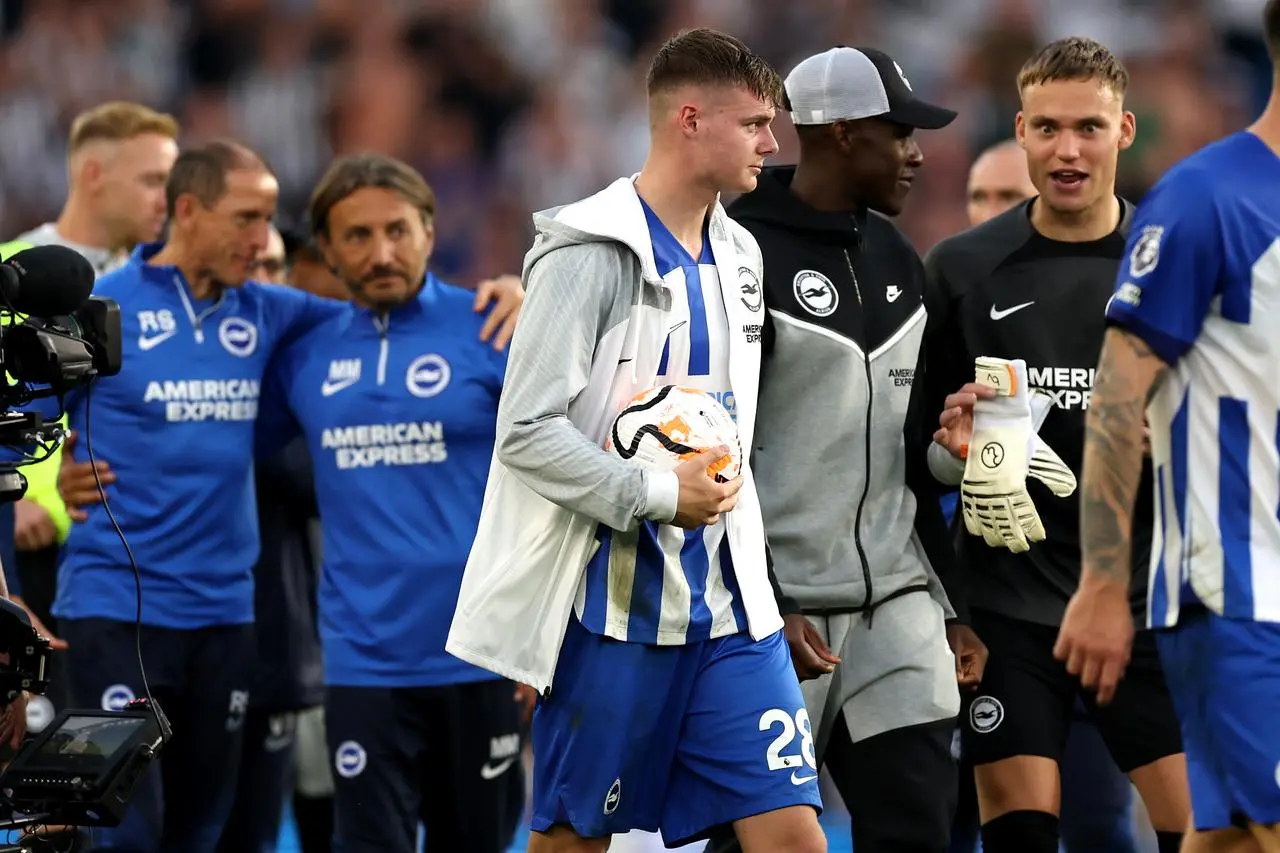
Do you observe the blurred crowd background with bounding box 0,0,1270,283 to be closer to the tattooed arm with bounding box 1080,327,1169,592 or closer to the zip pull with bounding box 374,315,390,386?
the zip pull with bounding box 374,315,390,386

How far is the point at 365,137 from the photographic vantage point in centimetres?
1314

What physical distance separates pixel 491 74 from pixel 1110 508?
976 centimetres

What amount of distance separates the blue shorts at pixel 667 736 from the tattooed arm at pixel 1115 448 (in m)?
0.90

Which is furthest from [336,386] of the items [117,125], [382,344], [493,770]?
[117,125]

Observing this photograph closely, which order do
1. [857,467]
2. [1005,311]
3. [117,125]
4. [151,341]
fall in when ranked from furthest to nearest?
[117,125] → [151,341] → [1005,311] → [857,467]

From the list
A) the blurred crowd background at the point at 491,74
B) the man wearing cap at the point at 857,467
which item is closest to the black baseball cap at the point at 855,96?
the man wearing cap at the point at 857,467

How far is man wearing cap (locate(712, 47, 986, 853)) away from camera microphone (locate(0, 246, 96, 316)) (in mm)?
1626

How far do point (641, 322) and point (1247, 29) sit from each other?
8745 mm

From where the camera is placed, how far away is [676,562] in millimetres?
4621

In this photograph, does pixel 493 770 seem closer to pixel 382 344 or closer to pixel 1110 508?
pixel 382 344

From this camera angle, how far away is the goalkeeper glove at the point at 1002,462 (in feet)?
16.4

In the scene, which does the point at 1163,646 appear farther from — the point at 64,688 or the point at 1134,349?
the point at 64,688

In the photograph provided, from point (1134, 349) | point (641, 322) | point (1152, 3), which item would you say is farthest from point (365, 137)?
point (1134, 349)

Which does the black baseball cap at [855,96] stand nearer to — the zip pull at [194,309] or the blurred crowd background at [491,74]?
the zip pull at [194,309]
